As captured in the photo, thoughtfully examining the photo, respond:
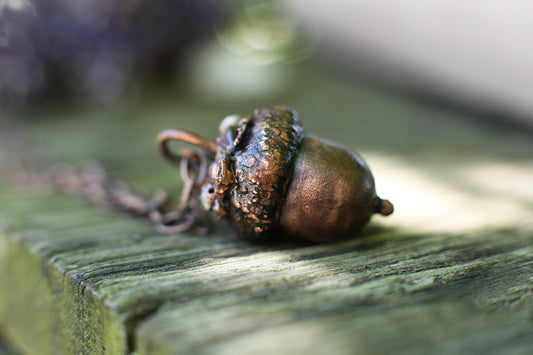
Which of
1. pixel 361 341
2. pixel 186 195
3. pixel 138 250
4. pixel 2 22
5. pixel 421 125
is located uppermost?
pixel 2 22

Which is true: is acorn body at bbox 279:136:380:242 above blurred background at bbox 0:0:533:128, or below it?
below

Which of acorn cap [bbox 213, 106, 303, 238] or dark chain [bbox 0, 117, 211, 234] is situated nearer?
acorn cap [bbox 213, 106, 303, 238]

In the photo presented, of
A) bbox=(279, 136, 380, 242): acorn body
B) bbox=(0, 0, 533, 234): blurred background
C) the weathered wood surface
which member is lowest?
the weathered wood surface

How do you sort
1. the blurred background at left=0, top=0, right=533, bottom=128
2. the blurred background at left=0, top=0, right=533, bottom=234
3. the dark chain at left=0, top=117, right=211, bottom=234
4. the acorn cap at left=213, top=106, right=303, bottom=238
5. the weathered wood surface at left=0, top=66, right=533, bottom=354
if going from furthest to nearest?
the blurred background at left=0, top=0, right=533, bottom=128 < the blurred background at left=0, top=0, right=533, bottom=234 < the dark chain at left=0, top=117, right=211, bottom=234 < the acorn cap at left=213, top=106, right=303, bottom=238 < the weathered wood surface at left=0, top=66, right=533, bottom=354

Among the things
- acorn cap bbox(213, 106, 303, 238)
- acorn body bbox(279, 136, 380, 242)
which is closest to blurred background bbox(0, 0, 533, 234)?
acorn body bbox(279, 136, 380, 242)

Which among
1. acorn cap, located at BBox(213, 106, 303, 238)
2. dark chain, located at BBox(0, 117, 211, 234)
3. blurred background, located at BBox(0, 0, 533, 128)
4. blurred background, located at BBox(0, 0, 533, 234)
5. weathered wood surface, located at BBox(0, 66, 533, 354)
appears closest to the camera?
weathered wood surface, located at BBox(0, 66, 533, 354)

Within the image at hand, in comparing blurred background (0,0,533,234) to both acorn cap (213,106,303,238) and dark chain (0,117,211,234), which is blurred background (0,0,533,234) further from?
acorn cap (213,106,303,238)

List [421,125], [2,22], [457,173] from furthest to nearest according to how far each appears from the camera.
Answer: [421,125] < [2,22] < [457,173]

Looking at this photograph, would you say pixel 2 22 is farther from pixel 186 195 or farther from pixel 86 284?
pixel 86 284

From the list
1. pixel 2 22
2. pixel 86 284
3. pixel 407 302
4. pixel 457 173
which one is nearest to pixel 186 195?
pixel 86 284
